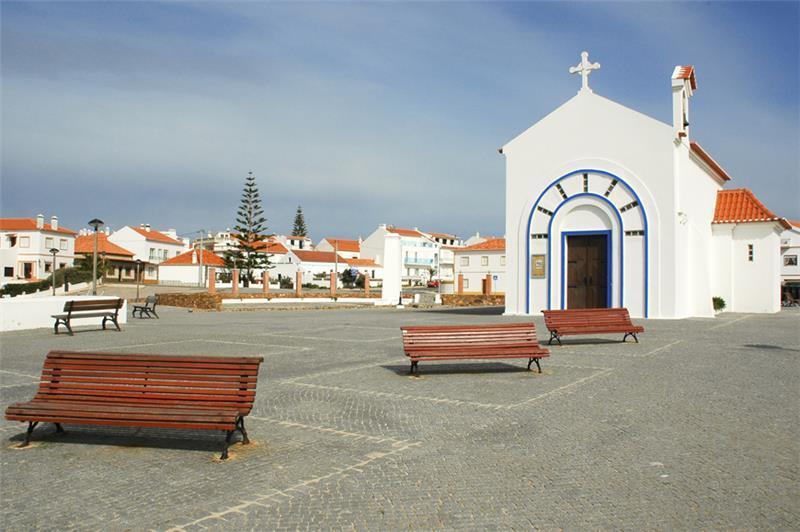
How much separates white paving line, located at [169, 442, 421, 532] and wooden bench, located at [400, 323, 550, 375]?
4.03m

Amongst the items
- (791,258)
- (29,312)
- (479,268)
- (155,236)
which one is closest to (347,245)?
(155,236)

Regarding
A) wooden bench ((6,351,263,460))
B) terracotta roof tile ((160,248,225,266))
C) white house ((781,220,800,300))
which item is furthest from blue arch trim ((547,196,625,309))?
terracotta roof tile ((160,248,225,266))

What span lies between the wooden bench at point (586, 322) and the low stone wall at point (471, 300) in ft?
90.2

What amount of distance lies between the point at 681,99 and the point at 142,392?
2401 cm

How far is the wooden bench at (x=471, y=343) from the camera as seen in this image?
1034 centimetres

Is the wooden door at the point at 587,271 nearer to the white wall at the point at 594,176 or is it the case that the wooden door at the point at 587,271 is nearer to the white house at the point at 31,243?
the white wall at the point at 594,176

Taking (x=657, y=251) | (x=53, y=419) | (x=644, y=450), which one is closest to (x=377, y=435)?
(x=644, y=450)

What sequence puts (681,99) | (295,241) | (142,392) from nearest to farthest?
(142,392)
(681,99)
(295,241)

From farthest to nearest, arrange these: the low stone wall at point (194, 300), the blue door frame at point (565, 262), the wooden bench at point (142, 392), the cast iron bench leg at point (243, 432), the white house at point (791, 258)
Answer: the white house at point (791, 258) → the low stone wall at point (194, 300) → the blue door frame at point (565, 262) → the cast iron bench leg at point (243, 432) → the wooden bench at point (142, 392)

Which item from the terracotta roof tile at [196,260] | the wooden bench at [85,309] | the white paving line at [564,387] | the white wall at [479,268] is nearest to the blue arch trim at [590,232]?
the white paving line at [564,387]

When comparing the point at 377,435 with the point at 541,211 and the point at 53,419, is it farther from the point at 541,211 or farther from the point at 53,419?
the point at 541,211

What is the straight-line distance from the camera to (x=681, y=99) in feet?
81.9

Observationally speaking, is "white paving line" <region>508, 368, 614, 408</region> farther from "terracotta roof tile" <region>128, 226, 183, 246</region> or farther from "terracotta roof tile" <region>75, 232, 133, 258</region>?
"terracotta roof tile" <region>128, 226, 183, 246</region>

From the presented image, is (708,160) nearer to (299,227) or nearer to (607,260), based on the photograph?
(607,260)
